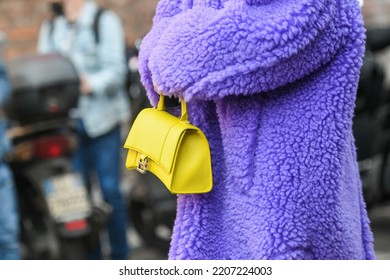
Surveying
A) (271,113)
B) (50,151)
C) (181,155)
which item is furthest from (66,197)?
(271,113)

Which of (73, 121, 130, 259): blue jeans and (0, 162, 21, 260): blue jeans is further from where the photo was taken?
(73, 121, 130, 259): blue jeans

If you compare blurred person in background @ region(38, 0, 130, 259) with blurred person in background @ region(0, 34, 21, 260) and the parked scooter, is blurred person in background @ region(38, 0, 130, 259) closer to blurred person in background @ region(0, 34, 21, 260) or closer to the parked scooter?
the parked scooter

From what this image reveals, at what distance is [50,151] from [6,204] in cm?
39

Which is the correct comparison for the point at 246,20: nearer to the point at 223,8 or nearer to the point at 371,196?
the point at 223,8

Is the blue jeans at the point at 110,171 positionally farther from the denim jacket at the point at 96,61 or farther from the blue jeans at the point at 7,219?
the blue jeans at the point at 7,219

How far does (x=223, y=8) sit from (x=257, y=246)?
A: 21.6 inches

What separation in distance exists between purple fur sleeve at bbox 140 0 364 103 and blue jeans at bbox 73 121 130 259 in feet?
11.0

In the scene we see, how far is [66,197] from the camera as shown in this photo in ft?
15.5

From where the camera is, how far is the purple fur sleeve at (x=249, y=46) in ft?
6.57

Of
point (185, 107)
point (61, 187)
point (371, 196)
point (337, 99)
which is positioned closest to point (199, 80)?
point (185, 107)

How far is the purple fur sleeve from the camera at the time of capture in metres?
2.00

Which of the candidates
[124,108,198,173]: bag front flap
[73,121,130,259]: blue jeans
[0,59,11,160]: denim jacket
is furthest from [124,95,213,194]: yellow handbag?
[73,121,130,259]: blue jeans

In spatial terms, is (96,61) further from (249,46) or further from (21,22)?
(249,46)

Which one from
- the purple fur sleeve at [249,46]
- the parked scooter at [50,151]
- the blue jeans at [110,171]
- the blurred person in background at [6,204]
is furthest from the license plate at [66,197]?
the purple fur sleeve at [249,46]
